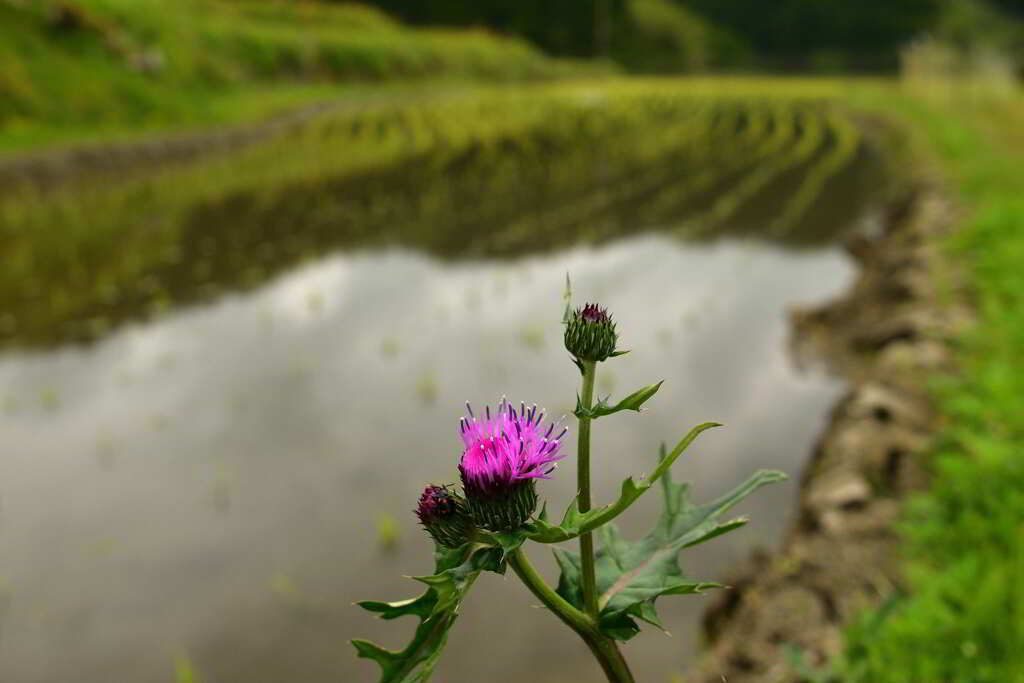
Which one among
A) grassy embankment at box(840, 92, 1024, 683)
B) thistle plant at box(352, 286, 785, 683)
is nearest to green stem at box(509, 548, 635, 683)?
thistle plant at box(352, 286, 785, 683)

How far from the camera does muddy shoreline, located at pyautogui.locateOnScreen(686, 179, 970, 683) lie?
3.38 m

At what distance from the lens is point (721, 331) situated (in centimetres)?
803

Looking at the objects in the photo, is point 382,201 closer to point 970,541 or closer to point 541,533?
point 970,541

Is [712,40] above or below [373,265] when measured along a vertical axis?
above

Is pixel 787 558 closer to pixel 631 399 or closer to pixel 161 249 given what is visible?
pixel 631 399

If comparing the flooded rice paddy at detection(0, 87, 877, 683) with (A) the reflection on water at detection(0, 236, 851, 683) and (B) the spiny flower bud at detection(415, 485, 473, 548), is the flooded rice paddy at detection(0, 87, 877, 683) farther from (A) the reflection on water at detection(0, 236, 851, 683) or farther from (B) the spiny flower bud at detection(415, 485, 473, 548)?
(B) the spiny flower bud at detection(415, 485, 473, 548)

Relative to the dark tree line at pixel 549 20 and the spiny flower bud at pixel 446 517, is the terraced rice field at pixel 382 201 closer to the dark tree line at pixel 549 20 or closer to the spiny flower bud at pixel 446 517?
the spiny flower bud at pixel 446 517

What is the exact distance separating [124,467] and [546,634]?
3.14 m

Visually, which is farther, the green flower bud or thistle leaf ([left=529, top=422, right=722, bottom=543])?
the green flower bud

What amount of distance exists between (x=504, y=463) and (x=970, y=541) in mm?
3108

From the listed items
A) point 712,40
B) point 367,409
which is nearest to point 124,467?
point 367,409

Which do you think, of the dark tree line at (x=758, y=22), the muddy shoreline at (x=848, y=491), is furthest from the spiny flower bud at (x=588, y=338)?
the dark tree line at (x=758, y=22)

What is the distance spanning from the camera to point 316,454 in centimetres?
555

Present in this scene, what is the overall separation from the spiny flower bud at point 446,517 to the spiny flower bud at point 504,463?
2cm
